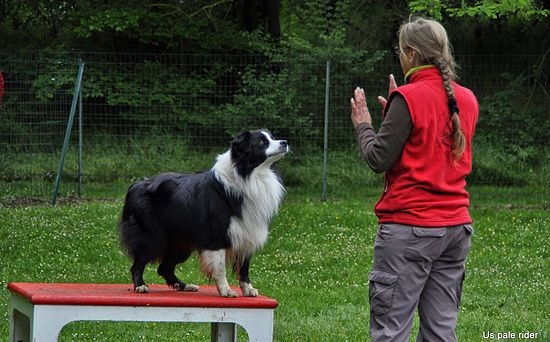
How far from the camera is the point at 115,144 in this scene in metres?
15.6

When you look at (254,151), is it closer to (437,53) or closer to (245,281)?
(245,281)

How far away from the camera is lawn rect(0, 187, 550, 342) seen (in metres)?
7.69

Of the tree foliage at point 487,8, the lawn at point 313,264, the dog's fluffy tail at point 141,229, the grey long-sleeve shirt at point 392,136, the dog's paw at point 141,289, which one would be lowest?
the lawn at point 313,264

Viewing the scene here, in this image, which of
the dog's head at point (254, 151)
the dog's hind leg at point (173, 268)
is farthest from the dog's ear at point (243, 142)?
the dog's hind leg at point (173, 268)

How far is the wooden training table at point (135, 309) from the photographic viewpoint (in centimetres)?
535

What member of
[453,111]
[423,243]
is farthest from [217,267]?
[453,111]

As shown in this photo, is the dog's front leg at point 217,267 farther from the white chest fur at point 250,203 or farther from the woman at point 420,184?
the woman at point 420,184

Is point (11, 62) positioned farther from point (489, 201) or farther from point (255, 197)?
point (255, 197)

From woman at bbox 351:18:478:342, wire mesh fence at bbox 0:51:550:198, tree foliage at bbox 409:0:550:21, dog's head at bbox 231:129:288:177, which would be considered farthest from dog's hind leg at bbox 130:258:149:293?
tree foliage at bbox 409:0:550:21

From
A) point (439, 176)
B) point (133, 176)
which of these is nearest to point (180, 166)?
point (133, 176)

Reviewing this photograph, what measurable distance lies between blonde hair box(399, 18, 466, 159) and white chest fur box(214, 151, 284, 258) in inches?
65.0

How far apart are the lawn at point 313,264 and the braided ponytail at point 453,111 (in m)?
3.05

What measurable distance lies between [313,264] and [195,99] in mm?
6392

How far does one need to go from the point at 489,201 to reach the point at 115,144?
240 inches
